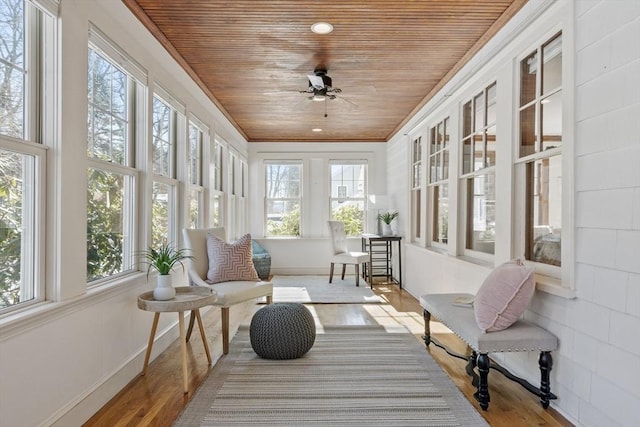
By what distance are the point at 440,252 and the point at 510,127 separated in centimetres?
207

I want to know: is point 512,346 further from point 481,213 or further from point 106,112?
point 106,112

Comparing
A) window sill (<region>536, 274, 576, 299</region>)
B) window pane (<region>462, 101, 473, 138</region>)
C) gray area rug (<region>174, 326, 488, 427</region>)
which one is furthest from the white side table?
window pane (<region>462, 101, 473, 138</region>)

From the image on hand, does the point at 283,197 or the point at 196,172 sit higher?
the point at 196,172

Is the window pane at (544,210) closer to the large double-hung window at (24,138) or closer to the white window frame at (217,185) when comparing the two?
the large double-hung window at (24,138)

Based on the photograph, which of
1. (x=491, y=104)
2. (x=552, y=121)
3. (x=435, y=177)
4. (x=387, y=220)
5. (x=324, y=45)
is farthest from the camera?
(x=387, y=220)

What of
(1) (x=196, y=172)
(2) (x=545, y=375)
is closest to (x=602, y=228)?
(2) (x=545, y=375)

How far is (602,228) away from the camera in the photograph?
2.04m

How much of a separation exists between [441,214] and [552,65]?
100 inches

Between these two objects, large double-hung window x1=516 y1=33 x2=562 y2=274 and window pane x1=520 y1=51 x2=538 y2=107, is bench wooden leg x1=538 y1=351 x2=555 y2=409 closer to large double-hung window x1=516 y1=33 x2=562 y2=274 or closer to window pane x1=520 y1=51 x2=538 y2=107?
large double-hung window x1=516 y1=33 x2=562 y2=274

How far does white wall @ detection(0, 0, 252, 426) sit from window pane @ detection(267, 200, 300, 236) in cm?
526

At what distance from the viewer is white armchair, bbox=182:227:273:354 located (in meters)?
3.25

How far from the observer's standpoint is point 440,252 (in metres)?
4.79

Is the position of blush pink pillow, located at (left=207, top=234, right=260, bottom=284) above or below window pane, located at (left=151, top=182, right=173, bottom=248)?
below

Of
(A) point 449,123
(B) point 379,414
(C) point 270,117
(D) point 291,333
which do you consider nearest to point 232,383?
(D) point 291,333
